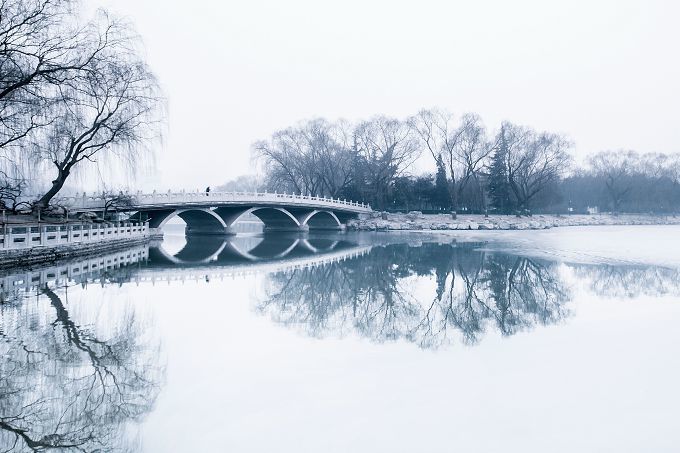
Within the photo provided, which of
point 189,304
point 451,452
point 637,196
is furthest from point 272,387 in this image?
point 637,196

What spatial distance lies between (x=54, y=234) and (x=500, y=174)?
45564mm

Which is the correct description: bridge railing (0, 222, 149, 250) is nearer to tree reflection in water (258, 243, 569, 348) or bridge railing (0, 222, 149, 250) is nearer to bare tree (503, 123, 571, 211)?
tree reflection in water (258, 243, 569, 348)

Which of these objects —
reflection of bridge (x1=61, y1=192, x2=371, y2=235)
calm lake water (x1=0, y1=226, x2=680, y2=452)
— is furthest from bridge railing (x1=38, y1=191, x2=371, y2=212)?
calm lake water (x1=0, y1=226, x2=680, y2=452)

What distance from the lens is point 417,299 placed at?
11867 mm

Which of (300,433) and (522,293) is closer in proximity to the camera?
(300,433)

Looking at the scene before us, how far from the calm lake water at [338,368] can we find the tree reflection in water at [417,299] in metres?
0.07

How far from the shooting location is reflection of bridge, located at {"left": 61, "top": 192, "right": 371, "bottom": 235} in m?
28.6

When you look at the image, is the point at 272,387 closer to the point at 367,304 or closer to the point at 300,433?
the point at 300,433

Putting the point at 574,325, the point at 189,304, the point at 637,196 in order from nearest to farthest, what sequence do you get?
the point at 574,325 → the point at 189,304 → the point at 637,196

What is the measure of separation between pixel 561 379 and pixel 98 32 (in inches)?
675

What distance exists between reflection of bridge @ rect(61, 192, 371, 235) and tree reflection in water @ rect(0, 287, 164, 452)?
1911 cm

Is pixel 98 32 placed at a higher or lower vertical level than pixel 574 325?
higher

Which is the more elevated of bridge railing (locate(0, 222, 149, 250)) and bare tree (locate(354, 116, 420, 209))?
bare tree (locate(354, 116, 420, 209))

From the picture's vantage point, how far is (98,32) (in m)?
17.3
